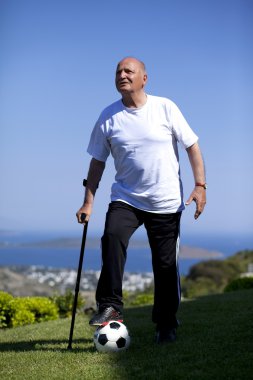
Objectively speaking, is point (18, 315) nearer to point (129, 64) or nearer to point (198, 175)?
point (198, 175)

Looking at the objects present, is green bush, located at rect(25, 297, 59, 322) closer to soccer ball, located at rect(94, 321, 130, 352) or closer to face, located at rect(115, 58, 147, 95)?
soccer ball, located at rect(94, 321, 130, 352)

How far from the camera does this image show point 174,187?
5.62 m

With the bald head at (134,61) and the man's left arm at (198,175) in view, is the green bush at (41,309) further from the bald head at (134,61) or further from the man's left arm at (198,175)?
the bald head at (134,61)

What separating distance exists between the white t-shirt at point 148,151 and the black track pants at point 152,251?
0.11 metres

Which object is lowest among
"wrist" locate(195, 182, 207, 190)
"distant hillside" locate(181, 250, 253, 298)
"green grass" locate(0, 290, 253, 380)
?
"distant hillside" locate(181, 250, 253, 298)

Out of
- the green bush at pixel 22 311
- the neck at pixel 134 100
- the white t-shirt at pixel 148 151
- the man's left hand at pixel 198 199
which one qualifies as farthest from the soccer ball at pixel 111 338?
the green bush at pixel 22 311

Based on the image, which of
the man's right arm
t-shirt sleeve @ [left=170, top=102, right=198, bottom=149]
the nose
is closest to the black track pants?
the man's right arm

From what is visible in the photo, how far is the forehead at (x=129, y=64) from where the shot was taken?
554 cm

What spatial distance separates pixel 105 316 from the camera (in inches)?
212

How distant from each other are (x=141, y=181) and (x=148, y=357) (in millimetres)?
1469

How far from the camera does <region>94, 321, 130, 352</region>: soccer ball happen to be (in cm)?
531

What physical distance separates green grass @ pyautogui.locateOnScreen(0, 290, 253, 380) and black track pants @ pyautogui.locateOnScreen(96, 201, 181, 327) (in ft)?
1.32

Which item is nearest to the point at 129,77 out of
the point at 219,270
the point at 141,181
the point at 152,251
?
the point at 141,181

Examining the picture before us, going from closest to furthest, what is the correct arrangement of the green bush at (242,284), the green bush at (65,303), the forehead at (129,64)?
the forehead at (129,64) < the green bush at (65,303) < the green bush at (242,284)
